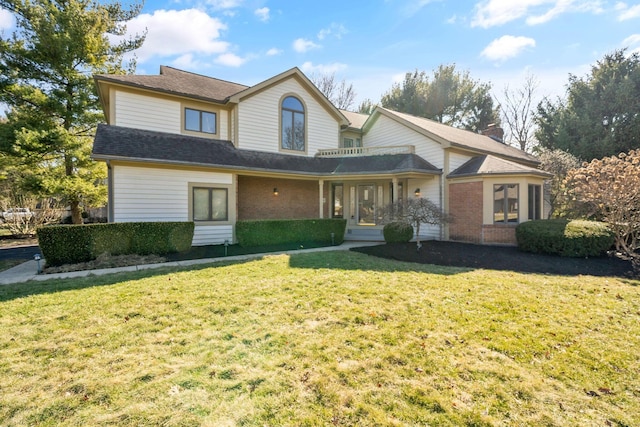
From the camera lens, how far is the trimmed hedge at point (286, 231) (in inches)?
458

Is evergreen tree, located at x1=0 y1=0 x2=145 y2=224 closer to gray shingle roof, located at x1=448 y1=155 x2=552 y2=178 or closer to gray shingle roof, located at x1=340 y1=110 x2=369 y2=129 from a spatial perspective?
gray shingle roof, located at x1=340 y1=110 x2=369 y2=129

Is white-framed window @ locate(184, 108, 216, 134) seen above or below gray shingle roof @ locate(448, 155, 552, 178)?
above

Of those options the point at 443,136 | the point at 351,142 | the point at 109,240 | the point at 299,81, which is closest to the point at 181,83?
the point at 299,81

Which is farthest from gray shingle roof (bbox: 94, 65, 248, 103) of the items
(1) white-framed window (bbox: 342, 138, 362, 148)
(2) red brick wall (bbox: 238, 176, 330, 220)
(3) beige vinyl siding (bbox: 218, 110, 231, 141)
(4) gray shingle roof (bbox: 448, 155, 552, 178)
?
(4) gray shingle roof (bbox: 448, 155, 552, 178)

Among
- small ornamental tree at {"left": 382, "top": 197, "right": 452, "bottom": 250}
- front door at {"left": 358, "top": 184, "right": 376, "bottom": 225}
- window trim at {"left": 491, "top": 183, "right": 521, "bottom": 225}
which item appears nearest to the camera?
small ornamental tree at {"left": 382, "top": 197, "right": 452, "bottom": 250}

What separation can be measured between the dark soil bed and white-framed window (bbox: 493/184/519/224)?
4.85ft

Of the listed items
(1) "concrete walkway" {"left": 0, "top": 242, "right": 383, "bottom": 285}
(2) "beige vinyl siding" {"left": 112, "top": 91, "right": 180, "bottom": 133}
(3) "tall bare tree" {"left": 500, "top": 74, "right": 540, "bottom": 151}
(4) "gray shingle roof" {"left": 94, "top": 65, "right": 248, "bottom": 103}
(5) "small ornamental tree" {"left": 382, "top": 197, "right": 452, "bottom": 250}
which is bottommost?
(1) "concrete walkway" {"left": 0, "top": 242, "right": 383, "bottom": 285}

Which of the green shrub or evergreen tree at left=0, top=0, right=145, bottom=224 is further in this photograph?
evergreen tree at left=0, top=0, right=145, bottom=224

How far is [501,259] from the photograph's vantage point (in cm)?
953

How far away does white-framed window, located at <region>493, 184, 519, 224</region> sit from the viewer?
1262cm

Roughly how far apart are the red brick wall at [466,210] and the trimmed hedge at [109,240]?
1123 centimetres

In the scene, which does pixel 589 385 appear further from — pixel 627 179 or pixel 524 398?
pixel 627 179

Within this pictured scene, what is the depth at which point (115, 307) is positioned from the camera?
5.04 metres

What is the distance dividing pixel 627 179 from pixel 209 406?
477 inches
